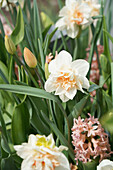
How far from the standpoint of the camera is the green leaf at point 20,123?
1.53 ft

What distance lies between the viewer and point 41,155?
342 millimetres

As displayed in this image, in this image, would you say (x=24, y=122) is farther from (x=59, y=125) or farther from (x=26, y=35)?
(x=26, y=35)

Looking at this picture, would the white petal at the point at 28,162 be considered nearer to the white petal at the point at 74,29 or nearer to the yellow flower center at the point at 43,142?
the yellow flower center at the point at 43,142

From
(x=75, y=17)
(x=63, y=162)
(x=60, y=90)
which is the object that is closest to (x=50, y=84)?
(x=60, y=90)

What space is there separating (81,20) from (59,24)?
5 cm

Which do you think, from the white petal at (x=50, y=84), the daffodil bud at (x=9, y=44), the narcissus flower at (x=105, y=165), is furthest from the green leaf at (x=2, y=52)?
the narcissus flower at (x=105, y=165)

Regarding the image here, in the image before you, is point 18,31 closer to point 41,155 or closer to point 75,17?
point 75,17

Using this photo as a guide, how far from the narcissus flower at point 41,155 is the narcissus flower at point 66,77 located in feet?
0.24

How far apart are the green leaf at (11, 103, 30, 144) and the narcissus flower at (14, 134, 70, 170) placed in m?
0.12

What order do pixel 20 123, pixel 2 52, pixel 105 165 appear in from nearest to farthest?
1. pixel 105 165
2. pixel 20 123
3. pixel 2 52

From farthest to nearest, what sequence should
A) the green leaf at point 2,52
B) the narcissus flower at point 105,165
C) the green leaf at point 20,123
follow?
the green leaf at point 2,52
the green leaf at point 20,123
the narcissus flower at point 105,165

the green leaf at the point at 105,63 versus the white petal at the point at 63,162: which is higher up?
the green leaf at the point at 105,63

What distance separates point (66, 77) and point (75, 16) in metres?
0.22

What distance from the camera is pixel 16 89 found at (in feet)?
1.14
